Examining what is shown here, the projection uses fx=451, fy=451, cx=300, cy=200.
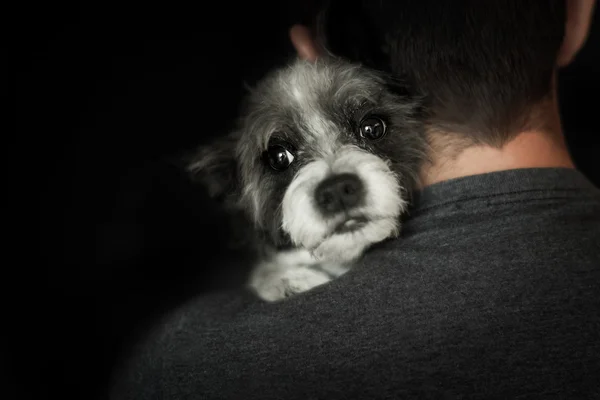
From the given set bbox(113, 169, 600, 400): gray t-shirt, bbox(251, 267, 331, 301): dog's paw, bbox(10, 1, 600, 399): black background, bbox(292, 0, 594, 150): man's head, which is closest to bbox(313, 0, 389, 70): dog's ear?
bbox(292, 0, 594, 150): man's head

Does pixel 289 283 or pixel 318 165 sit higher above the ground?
pixel 318 165

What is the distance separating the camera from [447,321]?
1057 mm

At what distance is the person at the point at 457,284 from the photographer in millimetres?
1031

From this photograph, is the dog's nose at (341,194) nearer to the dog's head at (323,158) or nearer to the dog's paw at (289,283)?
the dog's head at (323,158)

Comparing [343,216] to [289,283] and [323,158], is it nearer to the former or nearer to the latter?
[323,158]

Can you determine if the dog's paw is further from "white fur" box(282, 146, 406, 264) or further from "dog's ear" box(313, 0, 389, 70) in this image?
"dog's ear" box(313, 0, 389, 70)

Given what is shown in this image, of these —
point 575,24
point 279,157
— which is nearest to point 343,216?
point 279,157

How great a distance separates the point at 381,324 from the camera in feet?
3.56

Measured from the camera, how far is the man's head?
4.11ft

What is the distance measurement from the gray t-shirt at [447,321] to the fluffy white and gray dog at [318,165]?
0.21 meters

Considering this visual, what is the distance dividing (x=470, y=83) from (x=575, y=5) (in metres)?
0.57

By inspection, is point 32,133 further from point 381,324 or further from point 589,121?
point 589,121

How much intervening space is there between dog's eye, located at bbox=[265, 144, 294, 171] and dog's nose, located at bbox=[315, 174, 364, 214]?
1.02ft

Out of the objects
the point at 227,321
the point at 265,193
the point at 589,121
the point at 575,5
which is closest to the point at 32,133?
the point at 265,193
